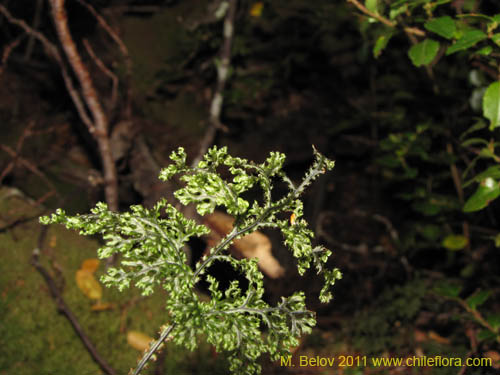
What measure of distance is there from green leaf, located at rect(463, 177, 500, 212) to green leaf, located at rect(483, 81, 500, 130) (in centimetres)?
35

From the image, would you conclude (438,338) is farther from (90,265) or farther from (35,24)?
(35,24)

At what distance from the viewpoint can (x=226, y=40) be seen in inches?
119

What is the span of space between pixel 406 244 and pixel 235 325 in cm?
273

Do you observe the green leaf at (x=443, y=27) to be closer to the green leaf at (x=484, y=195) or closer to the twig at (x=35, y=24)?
the green leaf at (x=484, y=195)

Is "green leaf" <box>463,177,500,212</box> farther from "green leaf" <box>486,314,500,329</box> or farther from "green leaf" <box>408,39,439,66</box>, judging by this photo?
"green leaf" <box>486,314,500,329</box>

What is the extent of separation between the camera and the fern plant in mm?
1021

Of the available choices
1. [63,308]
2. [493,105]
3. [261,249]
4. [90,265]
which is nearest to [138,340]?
[63,308]

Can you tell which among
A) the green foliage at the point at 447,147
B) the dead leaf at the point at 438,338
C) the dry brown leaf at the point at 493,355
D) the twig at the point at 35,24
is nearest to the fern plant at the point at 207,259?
the green foliage at the point at 447,147

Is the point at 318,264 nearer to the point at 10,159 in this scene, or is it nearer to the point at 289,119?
the point at 10,159

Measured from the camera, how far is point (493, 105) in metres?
1.38

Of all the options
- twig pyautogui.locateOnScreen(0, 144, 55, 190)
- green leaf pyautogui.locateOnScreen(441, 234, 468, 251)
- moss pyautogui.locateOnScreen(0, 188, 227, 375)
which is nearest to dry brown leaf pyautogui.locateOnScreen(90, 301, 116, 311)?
moss pyautogui.locateOnScreen(0, 188, 227, 375)

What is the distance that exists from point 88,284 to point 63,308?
221 mm

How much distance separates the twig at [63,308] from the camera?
2.11m

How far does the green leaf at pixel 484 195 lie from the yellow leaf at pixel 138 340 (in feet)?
5.87
